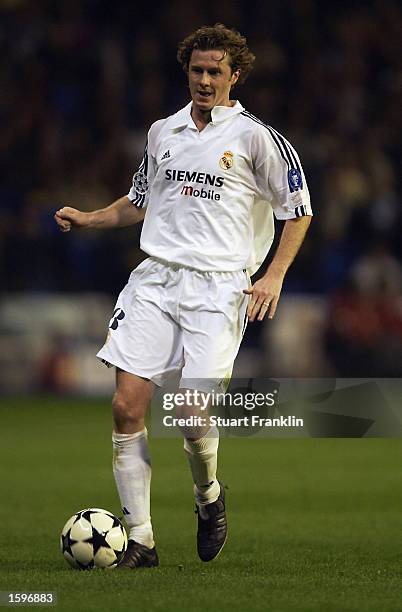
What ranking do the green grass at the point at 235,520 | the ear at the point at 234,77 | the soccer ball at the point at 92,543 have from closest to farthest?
the green grass at the point at 235,520 → the soccer ball at the point at 92,543 → the ear at the point at 234,77

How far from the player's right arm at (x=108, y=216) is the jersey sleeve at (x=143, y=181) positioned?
0.03 metres

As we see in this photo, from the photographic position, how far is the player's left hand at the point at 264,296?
5.32 m

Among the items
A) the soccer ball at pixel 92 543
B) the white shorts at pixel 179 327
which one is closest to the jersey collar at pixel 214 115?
the white shorts at pixel 179 327

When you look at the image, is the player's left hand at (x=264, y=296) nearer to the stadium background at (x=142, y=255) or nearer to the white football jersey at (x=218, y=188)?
the white football jersey at (x=218, y=188)

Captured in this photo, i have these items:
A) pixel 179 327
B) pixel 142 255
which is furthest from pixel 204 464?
pixel 142 255

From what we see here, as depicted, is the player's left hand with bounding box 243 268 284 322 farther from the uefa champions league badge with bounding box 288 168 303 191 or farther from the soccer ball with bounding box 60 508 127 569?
the soccer ball with bounding box 60 508 127 569

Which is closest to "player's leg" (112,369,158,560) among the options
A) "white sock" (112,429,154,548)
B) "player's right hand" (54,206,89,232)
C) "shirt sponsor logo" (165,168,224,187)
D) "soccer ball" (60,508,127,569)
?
"white sock" (112,429,154,548)

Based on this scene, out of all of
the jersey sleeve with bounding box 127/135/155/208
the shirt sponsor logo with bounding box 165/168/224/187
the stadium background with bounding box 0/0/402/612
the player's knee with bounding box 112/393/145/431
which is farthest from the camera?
the stadium background with bounding box 0/0/402/612

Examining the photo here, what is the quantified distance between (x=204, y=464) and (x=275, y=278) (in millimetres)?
845

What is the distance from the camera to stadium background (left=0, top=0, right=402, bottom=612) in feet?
22.3

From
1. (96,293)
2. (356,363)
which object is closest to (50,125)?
(96,293)

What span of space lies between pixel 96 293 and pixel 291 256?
361 inches

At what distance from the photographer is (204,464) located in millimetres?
5633

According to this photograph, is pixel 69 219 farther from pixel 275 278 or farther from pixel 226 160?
pixel 275 278
